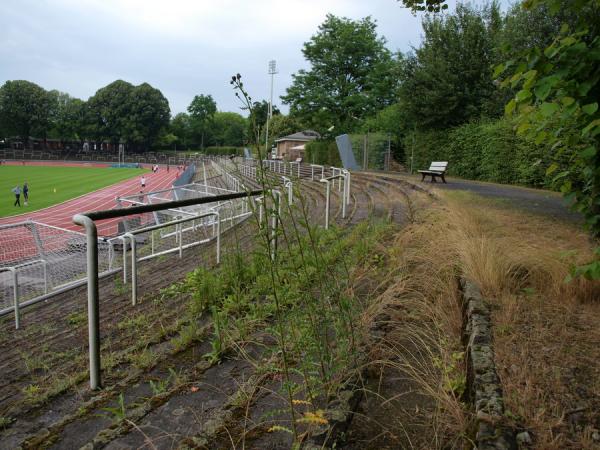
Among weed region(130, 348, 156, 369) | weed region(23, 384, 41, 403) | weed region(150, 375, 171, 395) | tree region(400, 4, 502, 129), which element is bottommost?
weed region(23, 384, 41, 403)

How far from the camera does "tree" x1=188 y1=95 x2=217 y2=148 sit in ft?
402

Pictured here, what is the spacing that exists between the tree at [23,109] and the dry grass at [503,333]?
111m

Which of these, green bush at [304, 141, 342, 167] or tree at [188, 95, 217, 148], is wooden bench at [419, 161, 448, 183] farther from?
tree at [188, 95, 217, 148]

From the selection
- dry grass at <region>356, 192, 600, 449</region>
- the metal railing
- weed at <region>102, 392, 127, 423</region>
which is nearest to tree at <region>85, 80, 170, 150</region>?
dry grass at <region>356, 192, 600, 449</region>

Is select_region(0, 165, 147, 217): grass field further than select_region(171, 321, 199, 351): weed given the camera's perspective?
Yes

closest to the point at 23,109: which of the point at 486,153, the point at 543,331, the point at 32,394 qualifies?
the point at 486,153

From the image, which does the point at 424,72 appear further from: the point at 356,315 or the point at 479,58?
the point at 356,315

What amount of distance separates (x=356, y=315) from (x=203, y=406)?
1.26 meters

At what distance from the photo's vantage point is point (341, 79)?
44062mm

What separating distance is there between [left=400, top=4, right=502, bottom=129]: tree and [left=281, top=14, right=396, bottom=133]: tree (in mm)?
15593

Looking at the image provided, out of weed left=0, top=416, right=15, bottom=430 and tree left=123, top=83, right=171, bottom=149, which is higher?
tree left=123, top=83, right=171, bottom=149

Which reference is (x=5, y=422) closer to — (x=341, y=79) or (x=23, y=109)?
(x=341, y=79)

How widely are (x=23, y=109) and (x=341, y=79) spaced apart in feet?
270

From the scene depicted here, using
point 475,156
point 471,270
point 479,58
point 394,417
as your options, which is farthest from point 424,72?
point 394,417
